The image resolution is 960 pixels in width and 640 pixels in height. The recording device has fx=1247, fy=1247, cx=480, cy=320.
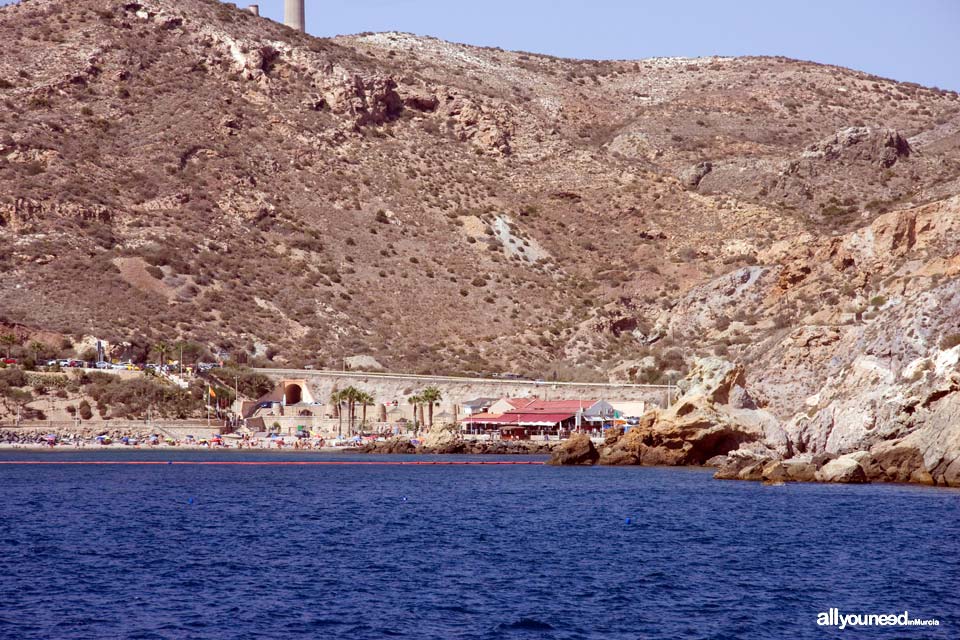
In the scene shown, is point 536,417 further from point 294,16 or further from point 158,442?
point 294,16

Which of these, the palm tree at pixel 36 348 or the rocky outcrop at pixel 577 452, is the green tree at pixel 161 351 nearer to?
the palm tree at pixel 36 348

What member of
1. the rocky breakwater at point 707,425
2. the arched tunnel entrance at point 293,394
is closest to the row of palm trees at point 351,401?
the arched tunnel entrance at point 293,394

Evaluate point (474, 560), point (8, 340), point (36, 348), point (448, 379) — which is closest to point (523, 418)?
point (448, 379)

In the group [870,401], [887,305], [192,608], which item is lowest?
[192,608]

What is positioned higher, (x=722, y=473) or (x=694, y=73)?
(x=694, y=73)

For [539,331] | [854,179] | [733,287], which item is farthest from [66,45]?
[854,179]

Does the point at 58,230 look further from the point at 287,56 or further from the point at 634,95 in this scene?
the point at 634,95
